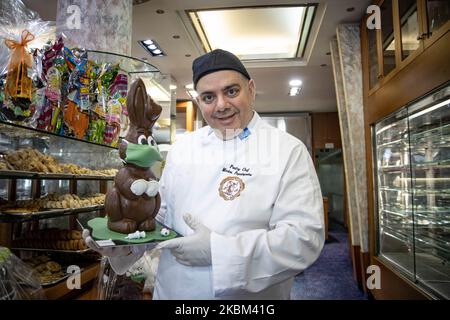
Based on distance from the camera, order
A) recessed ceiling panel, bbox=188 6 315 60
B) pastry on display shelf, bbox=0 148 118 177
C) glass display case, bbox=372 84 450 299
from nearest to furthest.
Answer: pastry on display shelf, bbox=0 148 118 177 < glass display case, bbox=372 84 450 299 < recessed ceiling panel, bbox=188 6 315 60

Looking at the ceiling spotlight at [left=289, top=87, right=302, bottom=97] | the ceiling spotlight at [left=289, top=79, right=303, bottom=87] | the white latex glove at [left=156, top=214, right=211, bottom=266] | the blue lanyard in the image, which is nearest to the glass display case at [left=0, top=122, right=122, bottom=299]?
the white latex glove at [left=156, top=214, right=211, bottom=266]

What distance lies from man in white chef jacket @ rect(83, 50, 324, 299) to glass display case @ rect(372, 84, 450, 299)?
1.39 m

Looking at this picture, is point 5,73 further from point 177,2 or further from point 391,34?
point 391,34

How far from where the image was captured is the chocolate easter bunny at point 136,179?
3.12 ft

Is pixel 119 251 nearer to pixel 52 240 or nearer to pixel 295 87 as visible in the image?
pixel 52 240

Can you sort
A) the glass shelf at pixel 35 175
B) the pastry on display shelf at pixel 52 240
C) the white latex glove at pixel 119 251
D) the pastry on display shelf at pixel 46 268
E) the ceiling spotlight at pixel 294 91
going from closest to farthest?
the white latex glove at pixel 119 251 < the glass shelf at pixel 35 175 < the pastry on display shelf at pixel 46 268 < the pastry on display shelf at pixel 52 240 < the ceiling spotlight at pixel 294 91

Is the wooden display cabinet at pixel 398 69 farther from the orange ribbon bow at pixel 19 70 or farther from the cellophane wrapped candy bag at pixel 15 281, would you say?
the cellophane wrapped candy bag at pixel 15 281

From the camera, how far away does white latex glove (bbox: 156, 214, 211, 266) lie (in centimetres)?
86

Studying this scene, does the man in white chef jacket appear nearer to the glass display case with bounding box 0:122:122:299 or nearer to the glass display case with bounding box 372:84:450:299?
the glass display case with bounding box 0:122:122:299

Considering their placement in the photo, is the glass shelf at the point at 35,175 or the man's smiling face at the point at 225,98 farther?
the glass shelf at the point at 35,175

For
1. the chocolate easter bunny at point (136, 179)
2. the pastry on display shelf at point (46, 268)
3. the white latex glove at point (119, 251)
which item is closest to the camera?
the white latex glove at point (119, 251)

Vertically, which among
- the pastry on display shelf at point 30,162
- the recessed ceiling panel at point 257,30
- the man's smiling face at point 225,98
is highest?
the recessed ceiling panel at point 257,30

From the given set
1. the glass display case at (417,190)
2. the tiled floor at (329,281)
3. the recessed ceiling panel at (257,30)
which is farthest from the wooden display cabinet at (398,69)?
the recessed ceiling panel at (257,30)

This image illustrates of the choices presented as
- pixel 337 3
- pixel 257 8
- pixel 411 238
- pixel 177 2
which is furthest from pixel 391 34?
pixel 177 2
